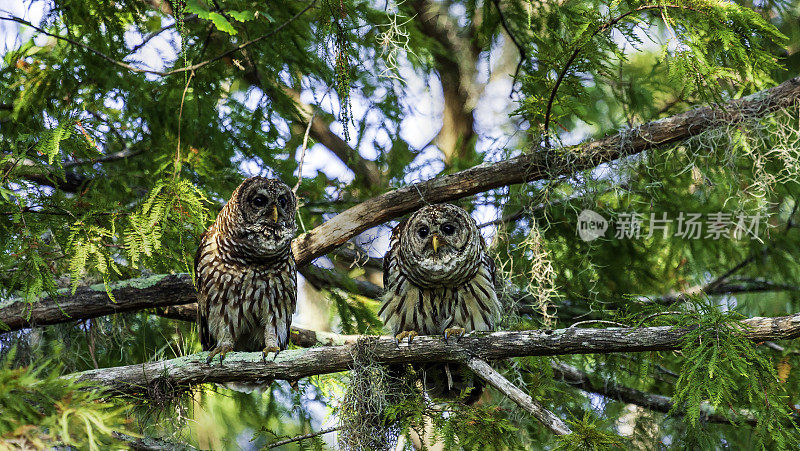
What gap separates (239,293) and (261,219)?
1.80 ft

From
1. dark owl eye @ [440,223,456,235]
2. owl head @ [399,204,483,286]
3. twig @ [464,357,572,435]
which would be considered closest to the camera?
twig @ [464,357,572,435]

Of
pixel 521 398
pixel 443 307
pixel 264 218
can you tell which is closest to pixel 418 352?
pixel 521 398

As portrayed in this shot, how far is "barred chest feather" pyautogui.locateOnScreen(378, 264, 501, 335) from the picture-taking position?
185 inches

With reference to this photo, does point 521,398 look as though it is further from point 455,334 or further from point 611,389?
point 611,389

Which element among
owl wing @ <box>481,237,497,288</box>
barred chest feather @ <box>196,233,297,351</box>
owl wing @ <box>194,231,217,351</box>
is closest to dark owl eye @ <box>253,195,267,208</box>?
barred chest feather @ <box>196,233,297,351</box>

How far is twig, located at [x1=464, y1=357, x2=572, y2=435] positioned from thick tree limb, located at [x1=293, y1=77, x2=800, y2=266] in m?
1.61

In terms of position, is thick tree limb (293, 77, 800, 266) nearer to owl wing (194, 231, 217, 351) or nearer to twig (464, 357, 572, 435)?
owl wing (194, 231, 217, 351)

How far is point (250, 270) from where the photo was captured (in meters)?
4.80

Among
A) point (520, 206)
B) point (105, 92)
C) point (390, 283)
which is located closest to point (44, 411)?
point (390, 283)

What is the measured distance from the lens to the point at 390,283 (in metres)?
4.86

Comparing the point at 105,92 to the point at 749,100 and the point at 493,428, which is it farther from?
the point at 749,100

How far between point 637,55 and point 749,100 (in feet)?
10.5

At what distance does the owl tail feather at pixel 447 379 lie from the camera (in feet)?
14.0

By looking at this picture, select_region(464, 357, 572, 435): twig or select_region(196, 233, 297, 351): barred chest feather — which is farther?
select_region(196, 233, 297, 351): barred chest feather
